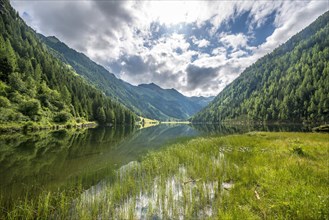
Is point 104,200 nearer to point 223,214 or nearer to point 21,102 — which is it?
point 223,214

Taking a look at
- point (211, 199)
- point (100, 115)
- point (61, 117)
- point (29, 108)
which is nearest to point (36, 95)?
point (61, 117)

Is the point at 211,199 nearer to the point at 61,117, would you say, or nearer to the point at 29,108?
the point at 29,108

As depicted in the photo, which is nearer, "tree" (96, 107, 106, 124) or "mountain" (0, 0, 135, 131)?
"mountain" (0, 0, 135, 131)

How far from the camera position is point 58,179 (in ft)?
49.9

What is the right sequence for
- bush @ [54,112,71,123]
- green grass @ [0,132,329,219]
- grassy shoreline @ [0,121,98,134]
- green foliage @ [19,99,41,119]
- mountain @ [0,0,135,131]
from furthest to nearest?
bush @ [54,112,71,123] < green foliage @ [19,99,41,119] < mountain @ [0,0,135,131] < grassy shoreline @ [0,121,98,134] < green grass @ [0,132,329,219]

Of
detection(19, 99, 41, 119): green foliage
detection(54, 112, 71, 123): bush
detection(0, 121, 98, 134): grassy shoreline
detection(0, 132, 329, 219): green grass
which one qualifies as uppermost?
detection(19, 99, 41, 119): green foliage

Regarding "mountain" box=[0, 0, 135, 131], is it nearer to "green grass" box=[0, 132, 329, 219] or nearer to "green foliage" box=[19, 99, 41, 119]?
"green foliage" box=[19, 99, 41, 119]

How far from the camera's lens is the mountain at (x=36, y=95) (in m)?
71.1

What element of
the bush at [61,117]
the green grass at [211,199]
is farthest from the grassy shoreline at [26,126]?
the green grass at [211,199]

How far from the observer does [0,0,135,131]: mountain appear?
71125mm

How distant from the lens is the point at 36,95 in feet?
307

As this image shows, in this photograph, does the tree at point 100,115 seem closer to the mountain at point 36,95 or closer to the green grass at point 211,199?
the mountain at point 36,95

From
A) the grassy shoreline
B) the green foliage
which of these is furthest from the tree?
the green foliage

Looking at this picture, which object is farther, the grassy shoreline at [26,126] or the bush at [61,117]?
the bush at [61,117]
